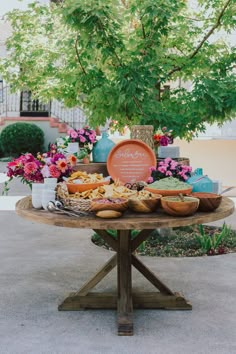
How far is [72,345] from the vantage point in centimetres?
335

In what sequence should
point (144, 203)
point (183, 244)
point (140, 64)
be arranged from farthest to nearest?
point (183, 244) < point (140, 64) < point (144, 203)

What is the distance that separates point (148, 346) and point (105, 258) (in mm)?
2338

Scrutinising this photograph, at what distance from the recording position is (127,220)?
331 cm

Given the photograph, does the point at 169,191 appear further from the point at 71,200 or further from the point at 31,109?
the point at 31,109

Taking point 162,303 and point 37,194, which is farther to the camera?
point 162,303

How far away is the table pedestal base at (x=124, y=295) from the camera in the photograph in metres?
3.80

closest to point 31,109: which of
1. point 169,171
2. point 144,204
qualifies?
point 169,171

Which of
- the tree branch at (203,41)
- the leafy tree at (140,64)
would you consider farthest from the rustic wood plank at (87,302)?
the tree branch at (203,41)

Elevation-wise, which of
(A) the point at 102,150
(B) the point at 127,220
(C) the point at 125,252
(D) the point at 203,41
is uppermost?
(D) the point at 203,41

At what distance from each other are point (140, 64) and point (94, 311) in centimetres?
279

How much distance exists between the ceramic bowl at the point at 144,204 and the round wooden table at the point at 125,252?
45 millimetres

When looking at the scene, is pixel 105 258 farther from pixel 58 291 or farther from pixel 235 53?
pixel 235 53

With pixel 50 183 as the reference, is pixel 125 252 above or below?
below

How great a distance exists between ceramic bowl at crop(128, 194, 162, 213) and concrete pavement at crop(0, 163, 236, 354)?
2.71 feet
